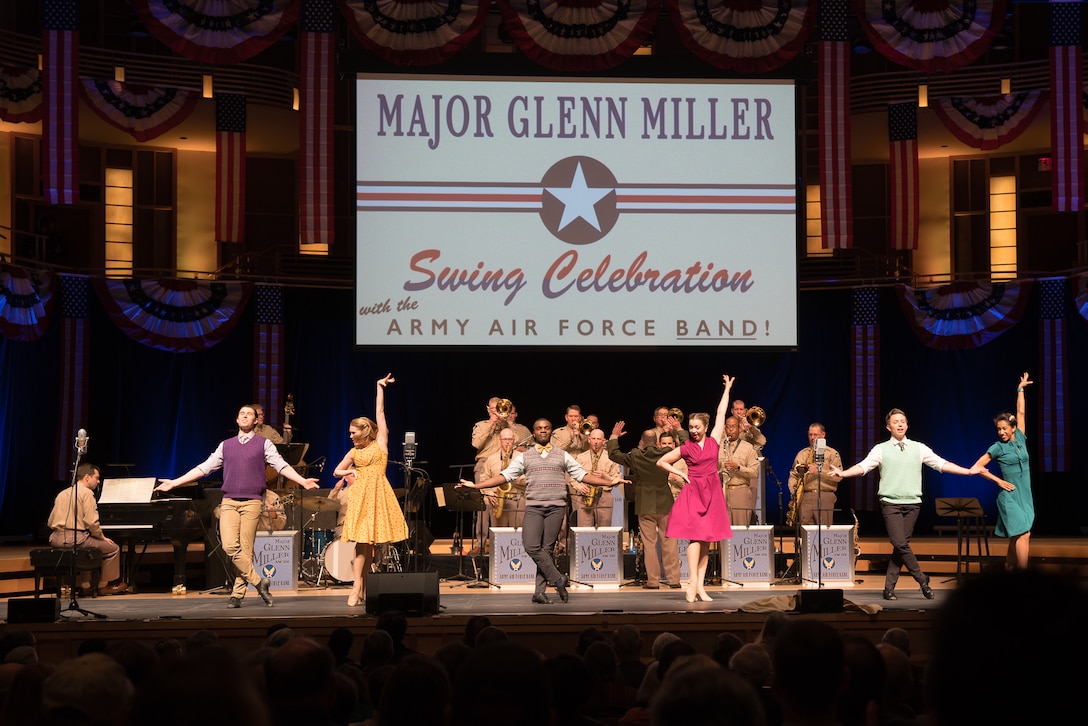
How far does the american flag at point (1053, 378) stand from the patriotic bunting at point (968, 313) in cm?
30

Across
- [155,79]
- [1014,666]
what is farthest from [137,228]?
[1014,666]

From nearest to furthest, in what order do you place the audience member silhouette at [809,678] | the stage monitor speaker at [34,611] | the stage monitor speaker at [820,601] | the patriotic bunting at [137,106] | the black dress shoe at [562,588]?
the audience member silhouette at [809,678] < the stage monitor speaker at [34,611] < the stage monitor speaker at [820,601] < the black dress shoe at [562,588] < the patriotic bunting at [137,106]

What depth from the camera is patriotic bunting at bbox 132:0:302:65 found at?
12.8 metres

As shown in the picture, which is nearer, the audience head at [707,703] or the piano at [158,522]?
the audience head at [707,703]

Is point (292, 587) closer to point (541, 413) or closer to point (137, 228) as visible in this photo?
point (541, 413)

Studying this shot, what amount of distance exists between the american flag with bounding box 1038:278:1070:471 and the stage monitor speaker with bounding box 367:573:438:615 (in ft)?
34.4

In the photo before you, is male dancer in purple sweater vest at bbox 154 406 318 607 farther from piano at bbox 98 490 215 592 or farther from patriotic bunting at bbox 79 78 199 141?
patriotic bunting at bbox 79 78 199 141

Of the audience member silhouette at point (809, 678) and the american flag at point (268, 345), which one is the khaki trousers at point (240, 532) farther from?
the audience member silhouette at point (809, 678)

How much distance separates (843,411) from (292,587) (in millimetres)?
9637

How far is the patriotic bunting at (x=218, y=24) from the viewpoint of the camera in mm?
12766

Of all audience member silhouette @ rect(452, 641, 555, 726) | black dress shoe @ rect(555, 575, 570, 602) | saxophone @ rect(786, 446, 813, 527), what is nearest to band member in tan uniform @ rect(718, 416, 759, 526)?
saxophone @ rect(786, 446, 813, 527)

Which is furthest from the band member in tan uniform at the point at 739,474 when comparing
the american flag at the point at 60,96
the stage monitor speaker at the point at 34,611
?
the american flag at the point at 60,96

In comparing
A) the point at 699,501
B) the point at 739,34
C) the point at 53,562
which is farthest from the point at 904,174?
the point at 53,562

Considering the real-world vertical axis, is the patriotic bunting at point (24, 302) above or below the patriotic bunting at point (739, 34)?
below
